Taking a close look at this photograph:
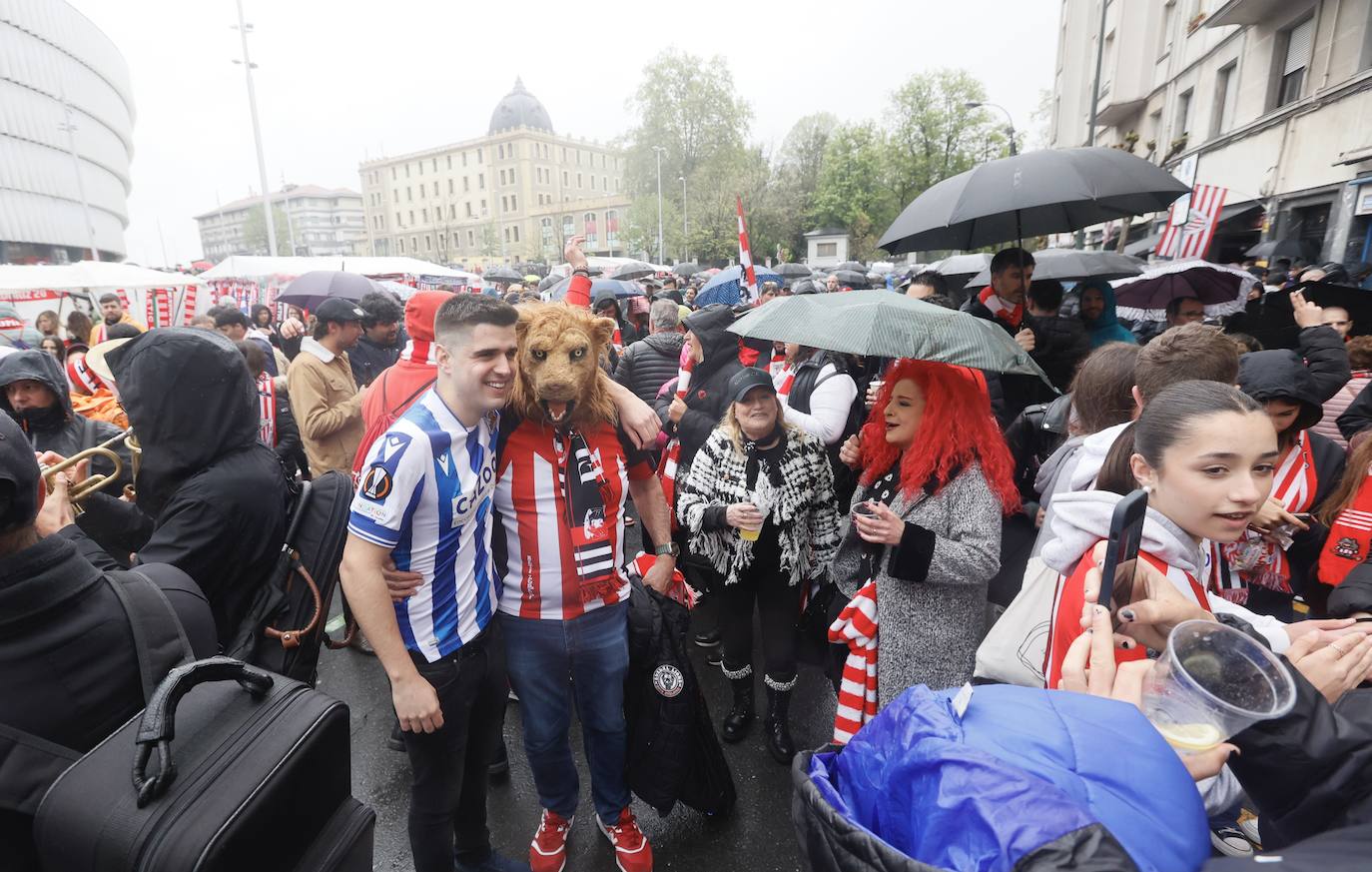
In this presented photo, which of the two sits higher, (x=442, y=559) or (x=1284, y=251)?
(x=1284, y=251)

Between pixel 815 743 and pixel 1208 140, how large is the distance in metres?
19.1

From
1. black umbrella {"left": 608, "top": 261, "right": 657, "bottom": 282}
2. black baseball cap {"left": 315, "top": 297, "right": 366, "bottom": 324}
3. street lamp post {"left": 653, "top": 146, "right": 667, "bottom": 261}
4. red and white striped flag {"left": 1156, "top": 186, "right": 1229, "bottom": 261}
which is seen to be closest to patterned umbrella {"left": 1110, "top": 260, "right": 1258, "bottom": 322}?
red and white striped flag {"left": 1156, "top": 186, "right": 1229, "bottom": 261}

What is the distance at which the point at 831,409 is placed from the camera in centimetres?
388

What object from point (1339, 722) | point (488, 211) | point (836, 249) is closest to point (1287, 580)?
point (1339, 722)

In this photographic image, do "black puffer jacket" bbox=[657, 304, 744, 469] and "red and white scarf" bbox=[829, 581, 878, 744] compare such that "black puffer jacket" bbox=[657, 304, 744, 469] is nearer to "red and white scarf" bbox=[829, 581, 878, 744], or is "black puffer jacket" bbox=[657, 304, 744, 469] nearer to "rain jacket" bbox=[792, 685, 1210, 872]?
"red and white scarf" bbox=[829, 581, 878, 744]

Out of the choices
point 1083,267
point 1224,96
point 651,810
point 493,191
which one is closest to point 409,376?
point 651,810

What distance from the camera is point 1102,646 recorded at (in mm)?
1160

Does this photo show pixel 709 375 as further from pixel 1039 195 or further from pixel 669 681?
pixel 1039 195

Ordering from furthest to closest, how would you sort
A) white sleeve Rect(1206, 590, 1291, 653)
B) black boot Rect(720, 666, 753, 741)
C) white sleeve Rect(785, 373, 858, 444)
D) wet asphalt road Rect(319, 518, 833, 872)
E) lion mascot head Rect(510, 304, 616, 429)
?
1. white sleeve Rect(785, 373, 858, 444)
2. black boot Rect(720, 666, 753, 741)
3. wet asphalt road Rect(319, 518, 833, 872)
4. lion mascot head Rect(510, 304, 616, 429)
5. white sleeve Rect(1206, 590, 1291, 653)

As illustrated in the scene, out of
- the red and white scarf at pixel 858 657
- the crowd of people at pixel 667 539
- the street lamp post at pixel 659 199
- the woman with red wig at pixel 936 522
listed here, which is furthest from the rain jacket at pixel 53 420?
the street lamp post at pixel 659 199

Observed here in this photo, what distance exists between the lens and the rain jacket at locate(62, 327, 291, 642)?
1.95 m

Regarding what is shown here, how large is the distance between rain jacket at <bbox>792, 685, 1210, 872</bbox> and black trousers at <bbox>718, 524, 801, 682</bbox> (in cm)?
222

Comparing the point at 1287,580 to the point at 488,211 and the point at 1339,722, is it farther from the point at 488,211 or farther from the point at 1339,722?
the point at 488,211

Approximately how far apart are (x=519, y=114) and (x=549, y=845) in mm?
97093
